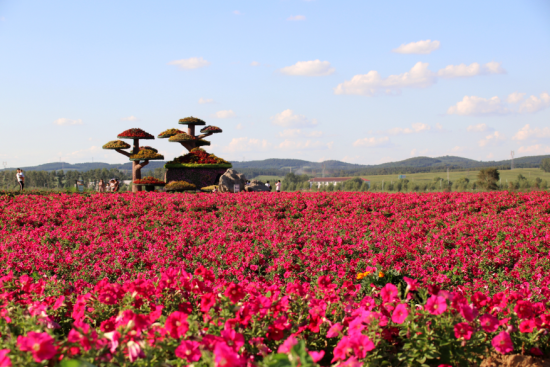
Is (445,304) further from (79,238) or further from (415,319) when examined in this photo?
(79,238)

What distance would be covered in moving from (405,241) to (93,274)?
612cm

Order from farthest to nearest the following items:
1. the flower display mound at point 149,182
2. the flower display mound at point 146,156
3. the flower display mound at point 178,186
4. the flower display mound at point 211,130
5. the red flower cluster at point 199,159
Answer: the flower display mound at point 211,130 → the red flower cluster at point 199,159 → the flower display mound at point 146,156 → the flower display mound at point 178,186 → the flower display mound at point 149,182

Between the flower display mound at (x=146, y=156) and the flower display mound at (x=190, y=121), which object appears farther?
the flower display mound at (x=190, y=121)

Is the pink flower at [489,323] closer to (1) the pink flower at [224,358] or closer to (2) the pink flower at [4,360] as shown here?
(1) the pink flower at [224,358]

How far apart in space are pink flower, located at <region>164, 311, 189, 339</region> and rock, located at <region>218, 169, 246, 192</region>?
20.0 metres

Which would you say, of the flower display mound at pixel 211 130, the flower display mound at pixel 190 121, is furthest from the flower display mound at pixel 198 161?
the flower display mound at pixel 190 121

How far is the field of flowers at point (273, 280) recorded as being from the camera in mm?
2498

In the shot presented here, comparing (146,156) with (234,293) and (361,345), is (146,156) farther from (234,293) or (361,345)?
(361,345)

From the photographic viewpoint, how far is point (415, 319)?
2.91 metres

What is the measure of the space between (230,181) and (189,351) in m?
20.9

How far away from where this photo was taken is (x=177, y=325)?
8.32ft

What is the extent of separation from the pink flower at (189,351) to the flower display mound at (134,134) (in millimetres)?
24809

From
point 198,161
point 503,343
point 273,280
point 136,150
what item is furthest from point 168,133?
point 503,343

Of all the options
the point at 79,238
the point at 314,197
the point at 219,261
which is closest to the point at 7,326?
the point at 219,261
